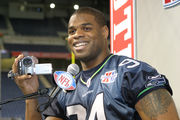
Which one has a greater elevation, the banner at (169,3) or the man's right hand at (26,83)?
the banner at (169,3)

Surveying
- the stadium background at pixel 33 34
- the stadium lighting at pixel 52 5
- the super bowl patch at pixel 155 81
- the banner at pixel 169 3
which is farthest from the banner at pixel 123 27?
Answer: the stadium lighting at pixel 52 5

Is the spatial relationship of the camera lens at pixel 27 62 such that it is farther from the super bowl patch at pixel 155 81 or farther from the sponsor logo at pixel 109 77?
the super bowl patch at pixel 155 81

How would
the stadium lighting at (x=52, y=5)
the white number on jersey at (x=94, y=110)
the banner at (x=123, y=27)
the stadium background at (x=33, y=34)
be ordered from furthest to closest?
1. the stadium lighting at (x=52, y=5)
2. the stadium background at (x=33, y=34)
3. the banner at (x=123, y=27)
4. the white number on jersey at (x=94, y=110)

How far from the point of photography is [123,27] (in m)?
2.23

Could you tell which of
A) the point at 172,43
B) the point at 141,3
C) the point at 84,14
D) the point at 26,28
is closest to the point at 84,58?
the point at 84,14

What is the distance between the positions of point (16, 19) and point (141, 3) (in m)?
14.3

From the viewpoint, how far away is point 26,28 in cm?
1509

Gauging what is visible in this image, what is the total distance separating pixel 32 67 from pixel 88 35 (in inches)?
14.4

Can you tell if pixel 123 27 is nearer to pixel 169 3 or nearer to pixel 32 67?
pixel 169 3

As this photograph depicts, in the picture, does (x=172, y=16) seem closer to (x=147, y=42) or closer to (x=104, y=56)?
→ (x=147, y=42)

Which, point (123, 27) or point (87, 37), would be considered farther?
point (123, 27)

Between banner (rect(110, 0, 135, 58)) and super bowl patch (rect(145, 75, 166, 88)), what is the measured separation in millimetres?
722

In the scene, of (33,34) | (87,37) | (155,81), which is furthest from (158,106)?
(33,34)

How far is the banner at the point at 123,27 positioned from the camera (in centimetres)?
209
